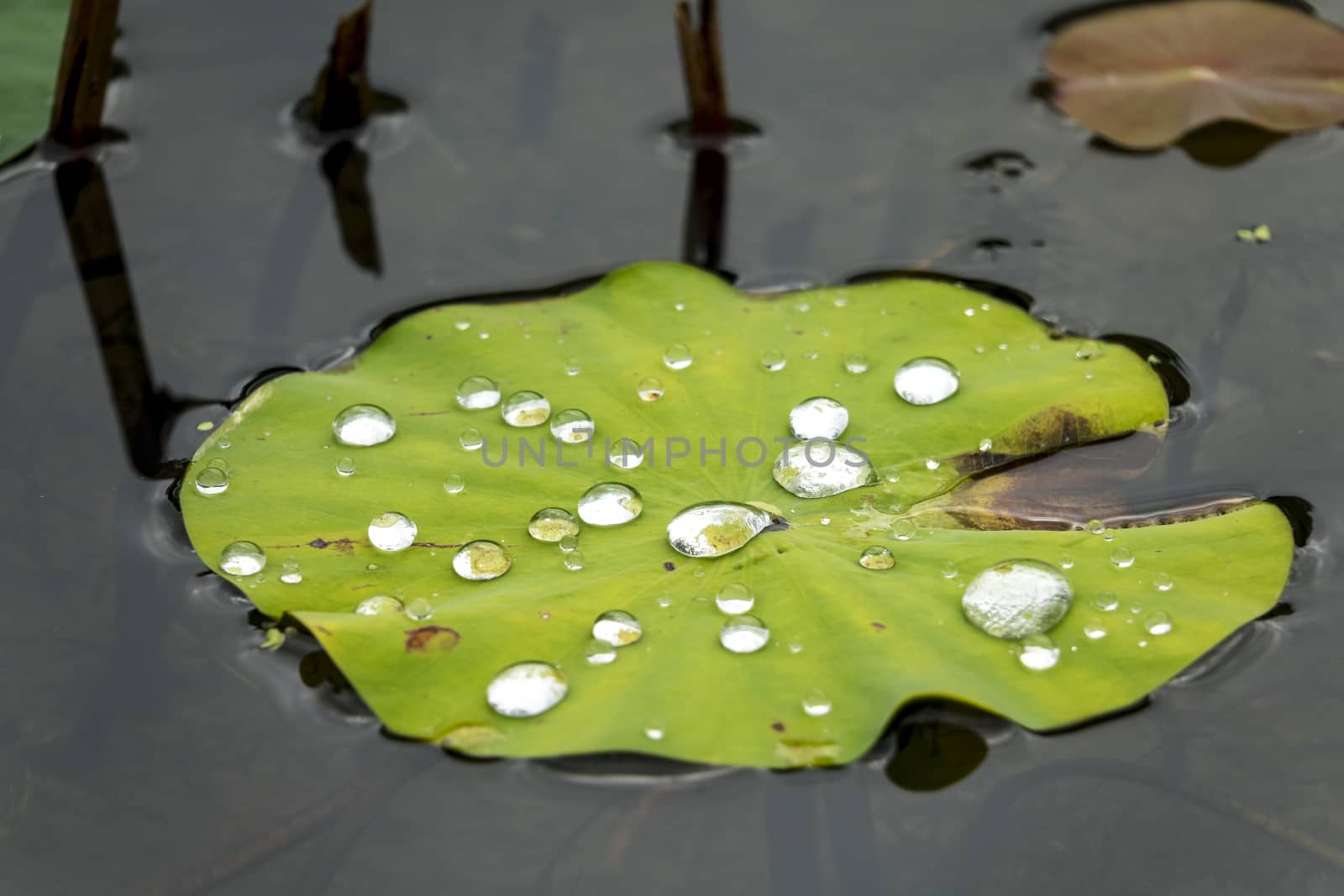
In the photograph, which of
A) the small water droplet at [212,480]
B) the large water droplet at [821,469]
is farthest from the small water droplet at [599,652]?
the small water droplet at [212,480]

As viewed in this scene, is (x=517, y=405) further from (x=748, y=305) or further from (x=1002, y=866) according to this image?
(x=1002, y=866)

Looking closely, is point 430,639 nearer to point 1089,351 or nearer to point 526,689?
point 526,689

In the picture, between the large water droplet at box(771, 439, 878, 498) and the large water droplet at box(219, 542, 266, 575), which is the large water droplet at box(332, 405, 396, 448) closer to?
the large water droplet at box(219, 542, 266, 575)

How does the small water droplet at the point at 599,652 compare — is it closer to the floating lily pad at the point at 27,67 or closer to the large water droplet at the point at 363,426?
the large water droplet at the point at 363,426

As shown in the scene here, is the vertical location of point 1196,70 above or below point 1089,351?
above

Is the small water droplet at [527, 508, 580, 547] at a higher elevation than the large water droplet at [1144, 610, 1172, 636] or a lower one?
higher

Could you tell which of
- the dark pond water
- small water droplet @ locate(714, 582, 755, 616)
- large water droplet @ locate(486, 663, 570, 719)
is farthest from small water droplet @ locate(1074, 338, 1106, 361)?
large water droplet @ locate(486, 663, 570, 719)

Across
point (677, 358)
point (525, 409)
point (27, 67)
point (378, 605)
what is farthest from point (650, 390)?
point (27, 67)
